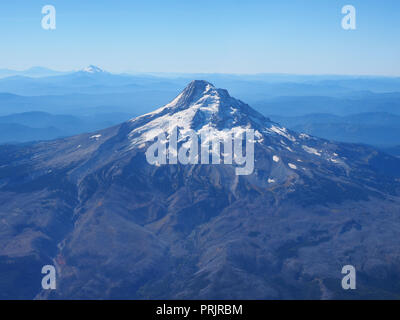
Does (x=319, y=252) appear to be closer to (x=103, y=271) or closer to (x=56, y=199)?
(x=103, y=271)

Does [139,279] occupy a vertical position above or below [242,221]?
below

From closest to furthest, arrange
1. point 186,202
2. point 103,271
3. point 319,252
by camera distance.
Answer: point 103,271
point 319,252
point 186,202

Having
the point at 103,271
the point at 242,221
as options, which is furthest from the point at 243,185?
the point at 103,271

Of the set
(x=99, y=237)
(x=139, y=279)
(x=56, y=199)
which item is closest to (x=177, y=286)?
(x=139, y=279)

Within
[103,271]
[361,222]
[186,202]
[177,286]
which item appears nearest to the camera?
[177,286]

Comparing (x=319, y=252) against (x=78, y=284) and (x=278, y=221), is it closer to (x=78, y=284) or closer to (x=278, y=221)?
(x=278, y=221)

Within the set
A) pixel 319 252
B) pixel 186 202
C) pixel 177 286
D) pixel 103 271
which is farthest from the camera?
pixel 186 202

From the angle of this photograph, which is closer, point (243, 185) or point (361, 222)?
point (361, 222)

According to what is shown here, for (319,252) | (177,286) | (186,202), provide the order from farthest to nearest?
(186,202) → (319,252) → (177,286)

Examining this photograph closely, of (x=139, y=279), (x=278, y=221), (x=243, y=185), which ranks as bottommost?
(x=139, y=279)
